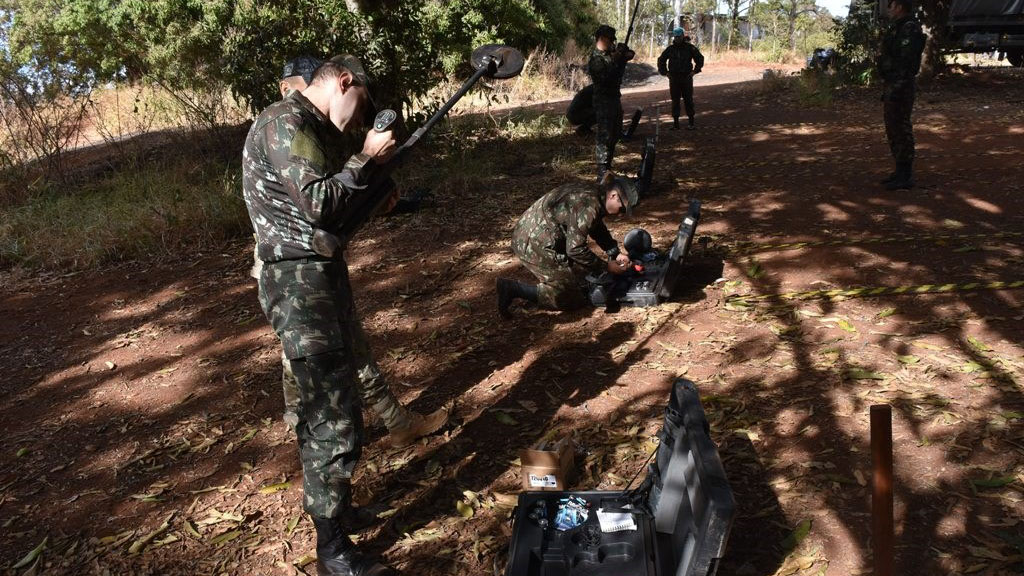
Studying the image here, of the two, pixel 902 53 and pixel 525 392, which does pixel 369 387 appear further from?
pixel 902 53

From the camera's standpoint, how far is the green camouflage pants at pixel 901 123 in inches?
291

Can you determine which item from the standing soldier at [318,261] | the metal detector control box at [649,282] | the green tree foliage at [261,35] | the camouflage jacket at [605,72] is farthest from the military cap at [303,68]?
the camouflage jacket at [605,72]

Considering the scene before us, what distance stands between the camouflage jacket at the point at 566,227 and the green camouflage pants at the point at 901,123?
14.2 ft

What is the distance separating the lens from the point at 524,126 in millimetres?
12570

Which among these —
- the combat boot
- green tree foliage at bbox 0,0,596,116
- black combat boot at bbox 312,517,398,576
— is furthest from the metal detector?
green tree foliage at bbox 0,0,596,116

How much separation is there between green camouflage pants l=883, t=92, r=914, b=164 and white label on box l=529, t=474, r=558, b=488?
6.39 meters

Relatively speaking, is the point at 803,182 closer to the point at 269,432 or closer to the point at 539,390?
the point at 539,390

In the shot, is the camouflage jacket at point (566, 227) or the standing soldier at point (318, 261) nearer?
the standing soldier at point (318, 261)

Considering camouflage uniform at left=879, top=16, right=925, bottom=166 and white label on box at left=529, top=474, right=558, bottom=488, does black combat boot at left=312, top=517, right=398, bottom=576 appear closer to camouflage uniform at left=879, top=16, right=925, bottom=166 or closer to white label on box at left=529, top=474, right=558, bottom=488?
white label on box at left=529, top=474, right=558, bottom=488

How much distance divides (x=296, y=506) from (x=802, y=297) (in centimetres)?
396

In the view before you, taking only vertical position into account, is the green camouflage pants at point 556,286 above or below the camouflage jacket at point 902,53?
below

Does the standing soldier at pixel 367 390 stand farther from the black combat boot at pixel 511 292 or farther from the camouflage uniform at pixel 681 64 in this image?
the camouflage uniform at pixel 681 64

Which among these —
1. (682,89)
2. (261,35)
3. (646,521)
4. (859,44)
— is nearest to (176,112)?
(261,35)

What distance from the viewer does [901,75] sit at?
289 inches
